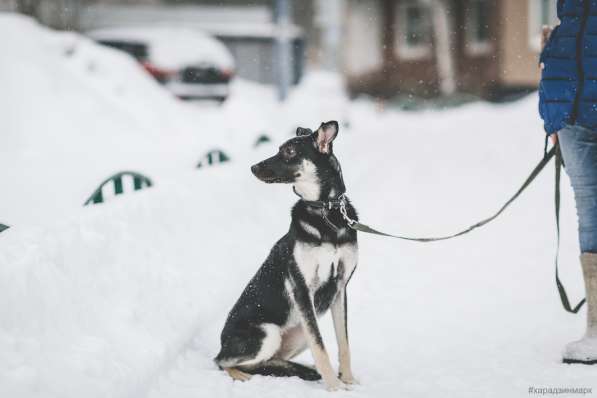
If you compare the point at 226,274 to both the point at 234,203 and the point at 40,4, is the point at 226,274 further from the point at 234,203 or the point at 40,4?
the point at 40,4

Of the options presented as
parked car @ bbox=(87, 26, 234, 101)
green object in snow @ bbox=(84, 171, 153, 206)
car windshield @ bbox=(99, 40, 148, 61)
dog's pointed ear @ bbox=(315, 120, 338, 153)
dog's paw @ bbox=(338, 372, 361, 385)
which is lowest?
dog's paw @ bbox=(338, 372, 361, 385)

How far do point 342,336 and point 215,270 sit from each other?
1.65m

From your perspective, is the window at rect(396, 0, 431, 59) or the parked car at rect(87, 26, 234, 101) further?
the window at rect(396, 0, 431, 59)

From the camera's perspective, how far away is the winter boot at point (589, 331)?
3598mm

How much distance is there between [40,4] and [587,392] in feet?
71.8

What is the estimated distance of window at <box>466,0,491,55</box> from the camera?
867 inches

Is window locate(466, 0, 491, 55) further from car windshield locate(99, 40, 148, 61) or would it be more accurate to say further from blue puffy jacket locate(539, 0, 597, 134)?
blue puffy jacket locate(539, 0, 597, 134)

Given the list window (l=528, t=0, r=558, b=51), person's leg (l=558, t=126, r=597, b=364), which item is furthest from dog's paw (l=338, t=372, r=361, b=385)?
window (l=528, t=0, r=558, b=51)

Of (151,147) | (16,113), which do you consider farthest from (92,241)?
(151,147)

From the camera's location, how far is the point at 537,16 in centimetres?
1966

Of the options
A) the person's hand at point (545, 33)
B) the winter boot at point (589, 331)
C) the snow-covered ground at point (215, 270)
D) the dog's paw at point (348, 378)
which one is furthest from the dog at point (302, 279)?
the person's hand at point (545, 33)

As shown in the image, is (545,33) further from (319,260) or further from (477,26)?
(477,26)

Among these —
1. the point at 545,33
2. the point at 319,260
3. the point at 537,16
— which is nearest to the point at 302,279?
the point at 319,260

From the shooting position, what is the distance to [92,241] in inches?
154
